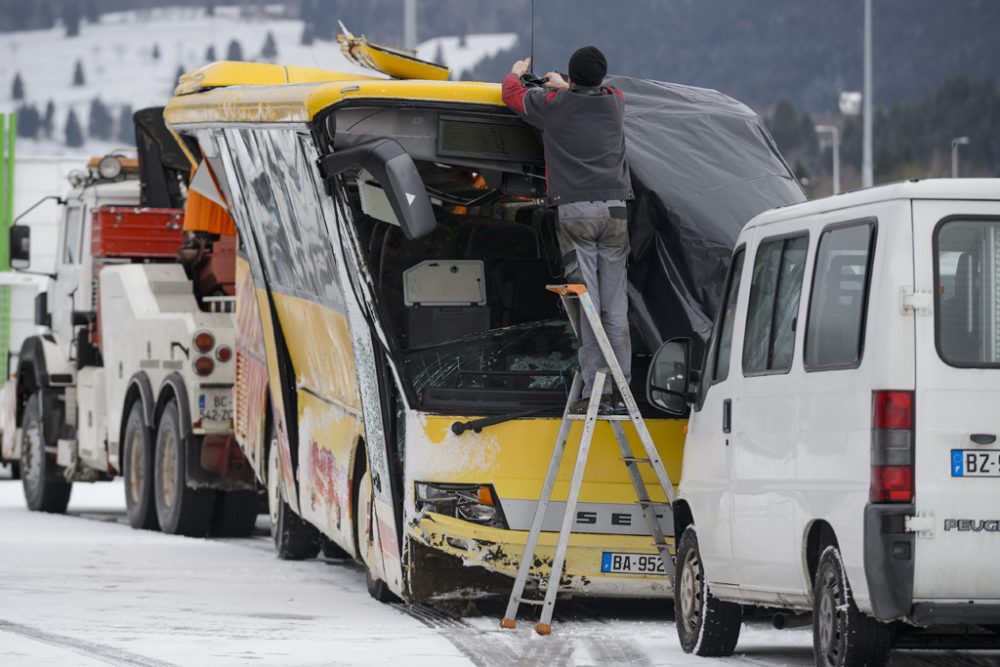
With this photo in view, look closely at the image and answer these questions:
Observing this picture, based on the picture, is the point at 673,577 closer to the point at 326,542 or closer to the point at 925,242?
the point at 925,242

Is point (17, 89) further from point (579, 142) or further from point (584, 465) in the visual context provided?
point (584, 465)

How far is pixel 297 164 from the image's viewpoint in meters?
11.6

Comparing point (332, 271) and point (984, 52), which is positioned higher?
point (984, 52)

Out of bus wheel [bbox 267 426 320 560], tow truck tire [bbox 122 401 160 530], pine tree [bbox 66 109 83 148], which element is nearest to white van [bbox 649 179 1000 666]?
bus wheel [bbox 267 426 320 560]

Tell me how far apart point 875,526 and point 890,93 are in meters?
180

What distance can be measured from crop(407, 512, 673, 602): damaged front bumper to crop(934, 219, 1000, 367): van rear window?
124 inches

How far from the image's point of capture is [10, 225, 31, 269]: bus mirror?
762 inches

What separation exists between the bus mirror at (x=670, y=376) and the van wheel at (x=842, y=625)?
1501 millimetres

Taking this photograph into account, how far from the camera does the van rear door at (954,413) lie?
24.5ft

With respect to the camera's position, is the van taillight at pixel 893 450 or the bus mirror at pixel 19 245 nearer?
the van taillight at pixel 893 450

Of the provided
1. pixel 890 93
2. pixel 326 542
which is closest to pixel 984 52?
pixel 890 93

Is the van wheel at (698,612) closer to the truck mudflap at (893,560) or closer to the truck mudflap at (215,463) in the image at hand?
the truck mudflap at (893,560)

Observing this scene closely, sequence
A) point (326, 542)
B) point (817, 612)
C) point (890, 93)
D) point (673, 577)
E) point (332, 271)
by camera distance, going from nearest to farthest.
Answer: point (817, 612) < point (673, 577) < point (332, 271) < point (326, 542) < point (890, 93)

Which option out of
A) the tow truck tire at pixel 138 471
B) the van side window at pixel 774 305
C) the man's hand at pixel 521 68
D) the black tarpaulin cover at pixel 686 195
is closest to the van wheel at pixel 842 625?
the van side window at pixel 774 305
